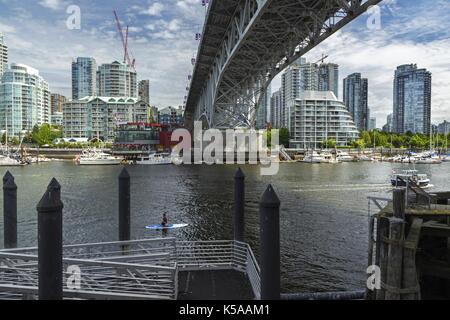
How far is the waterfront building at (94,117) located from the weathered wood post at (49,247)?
155 meters

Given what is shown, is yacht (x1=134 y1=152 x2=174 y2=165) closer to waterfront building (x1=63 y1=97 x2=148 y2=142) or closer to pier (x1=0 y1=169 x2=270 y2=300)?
pier (x1=0 y1=169 x2=270 y2=300)

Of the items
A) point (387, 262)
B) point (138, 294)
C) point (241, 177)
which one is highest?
point (241, 177)

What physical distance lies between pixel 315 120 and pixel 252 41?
92194mm

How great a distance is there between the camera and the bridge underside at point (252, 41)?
1134 inches

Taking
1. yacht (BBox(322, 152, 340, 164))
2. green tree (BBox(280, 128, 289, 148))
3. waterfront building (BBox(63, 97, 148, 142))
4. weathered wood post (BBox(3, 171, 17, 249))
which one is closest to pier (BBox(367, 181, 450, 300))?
weathered wood post (BBox(3, 171, 17, 249))

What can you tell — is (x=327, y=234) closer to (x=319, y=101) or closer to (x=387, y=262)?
(x=387, y=262)

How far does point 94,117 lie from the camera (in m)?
159

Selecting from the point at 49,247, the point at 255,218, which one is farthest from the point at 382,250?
the point at 255,218

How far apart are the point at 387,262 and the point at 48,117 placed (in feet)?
681

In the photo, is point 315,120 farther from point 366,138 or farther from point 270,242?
point 270,242

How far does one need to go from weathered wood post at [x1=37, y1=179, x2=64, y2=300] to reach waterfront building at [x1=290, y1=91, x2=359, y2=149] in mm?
120928

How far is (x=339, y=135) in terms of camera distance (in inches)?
5079

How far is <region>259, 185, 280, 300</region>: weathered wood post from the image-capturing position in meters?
7.85
